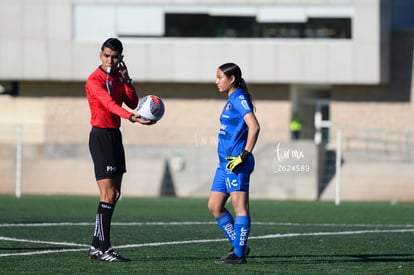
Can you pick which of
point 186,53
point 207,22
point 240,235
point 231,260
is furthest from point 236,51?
point 231,260

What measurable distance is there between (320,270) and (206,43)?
31.7m

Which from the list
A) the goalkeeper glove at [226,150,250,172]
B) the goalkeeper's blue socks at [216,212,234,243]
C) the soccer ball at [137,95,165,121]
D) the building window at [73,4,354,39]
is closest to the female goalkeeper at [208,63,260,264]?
the goalkeeper glove at [226,150,250,172]

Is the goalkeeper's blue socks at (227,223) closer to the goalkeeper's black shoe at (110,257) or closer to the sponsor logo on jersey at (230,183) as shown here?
the sponsor logo on jersey at (230,183)

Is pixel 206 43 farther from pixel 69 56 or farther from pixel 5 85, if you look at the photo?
pixel 5 85

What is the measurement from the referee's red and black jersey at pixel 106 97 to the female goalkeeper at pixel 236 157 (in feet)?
3.26

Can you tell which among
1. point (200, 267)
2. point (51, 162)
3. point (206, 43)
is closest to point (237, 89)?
point (200, 267)

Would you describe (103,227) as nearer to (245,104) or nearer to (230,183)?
(230,183)

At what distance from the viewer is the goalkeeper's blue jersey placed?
10.5m

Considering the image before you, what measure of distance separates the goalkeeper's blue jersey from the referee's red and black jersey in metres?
0.95

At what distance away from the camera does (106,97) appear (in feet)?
34.7

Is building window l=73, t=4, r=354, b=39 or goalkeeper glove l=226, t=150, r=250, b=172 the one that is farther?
building window l=73, t=4, r=354, b=39

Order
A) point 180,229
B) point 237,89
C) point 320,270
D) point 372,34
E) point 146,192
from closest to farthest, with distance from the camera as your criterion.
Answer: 1. point 320,270
2. point 237,89
3. point 180,229
4. point 146,192
5. point 372,34

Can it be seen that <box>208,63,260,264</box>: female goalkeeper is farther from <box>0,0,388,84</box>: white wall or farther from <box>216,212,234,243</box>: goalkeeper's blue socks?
<box>0,0,388,84</box>: white wall

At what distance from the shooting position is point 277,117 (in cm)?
4244
